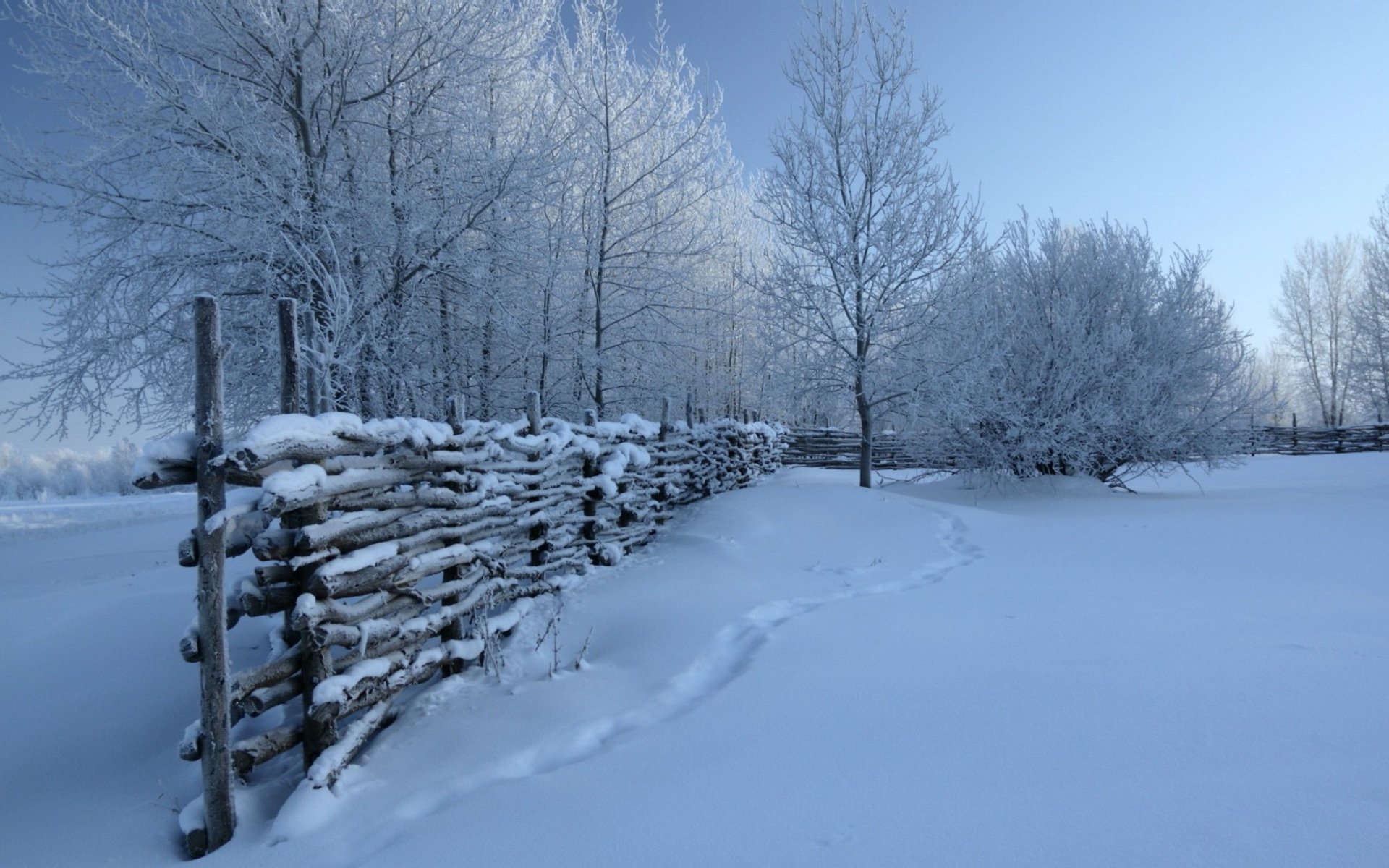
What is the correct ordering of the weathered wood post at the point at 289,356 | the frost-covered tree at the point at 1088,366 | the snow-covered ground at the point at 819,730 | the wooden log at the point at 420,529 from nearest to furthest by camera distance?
1. the snow-covered ground at the point at 819,730
2. the wooden log at the point at 420,529
3. the weathered wood post at the point at 289,356
4. the frost-covered tree at the point at 1088,366

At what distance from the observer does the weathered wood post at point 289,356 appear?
310cm

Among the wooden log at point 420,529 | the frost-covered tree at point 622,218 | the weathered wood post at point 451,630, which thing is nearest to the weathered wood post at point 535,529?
the wooden log at point 420,529

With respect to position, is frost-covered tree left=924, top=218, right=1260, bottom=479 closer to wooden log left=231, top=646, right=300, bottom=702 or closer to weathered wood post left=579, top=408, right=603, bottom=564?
weathered wood post left=579, top=408, right=603, bottom=564

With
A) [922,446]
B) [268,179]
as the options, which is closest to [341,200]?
[268,179]

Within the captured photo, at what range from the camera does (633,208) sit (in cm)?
1134

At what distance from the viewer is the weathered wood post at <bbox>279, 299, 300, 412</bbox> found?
10.2ft

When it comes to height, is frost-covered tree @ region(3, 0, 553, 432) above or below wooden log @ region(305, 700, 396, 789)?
above

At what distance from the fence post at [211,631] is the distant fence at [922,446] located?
33.4 ft

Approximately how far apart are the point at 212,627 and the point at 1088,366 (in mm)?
10227

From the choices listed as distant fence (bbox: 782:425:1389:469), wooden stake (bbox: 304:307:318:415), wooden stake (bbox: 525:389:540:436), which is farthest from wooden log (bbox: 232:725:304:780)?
distant fence (bbox: 782:425:1389:469)

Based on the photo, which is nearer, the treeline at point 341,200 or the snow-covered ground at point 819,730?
the snow-covered ground at point 819,730

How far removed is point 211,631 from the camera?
95.4 inches

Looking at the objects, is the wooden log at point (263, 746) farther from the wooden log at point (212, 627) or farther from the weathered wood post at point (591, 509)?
the weathered wood post at point (591, 509)

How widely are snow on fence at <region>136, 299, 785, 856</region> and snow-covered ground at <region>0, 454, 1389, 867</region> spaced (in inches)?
8.6
